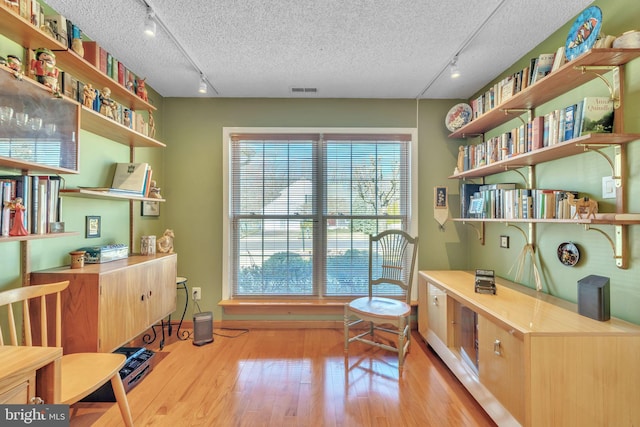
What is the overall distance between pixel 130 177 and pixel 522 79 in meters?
3.09

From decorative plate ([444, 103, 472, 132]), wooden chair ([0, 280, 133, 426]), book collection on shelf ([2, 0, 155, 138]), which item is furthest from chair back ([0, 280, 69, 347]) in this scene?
decorative plate ([444, 103, 472, 132])

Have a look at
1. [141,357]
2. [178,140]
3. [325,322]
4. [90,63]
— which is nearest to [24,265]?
[141,357]

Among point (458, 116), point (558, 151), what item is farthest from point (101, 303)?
point (458, 116)

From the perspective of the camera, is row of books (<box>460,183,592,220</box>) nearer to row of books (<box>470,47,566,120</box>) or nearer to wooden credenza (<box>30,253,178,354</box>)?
row of books (<box>470,47,566,120</box>)

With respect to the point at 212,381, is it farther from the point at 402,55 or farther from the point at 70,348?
the point at 402,55

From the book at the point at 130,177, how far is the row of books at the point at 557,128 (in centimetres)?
290

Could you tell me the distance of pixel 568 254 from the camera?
71.7 inches

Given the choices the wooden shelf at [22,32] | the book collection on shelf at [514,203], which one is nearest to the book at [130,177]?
the wooden shelf at [22,32]

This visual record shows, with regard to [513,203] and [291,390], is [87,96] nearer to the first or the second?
[291,390]

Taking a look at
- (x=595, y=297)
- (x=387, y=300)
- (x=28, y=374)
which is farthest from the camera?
(x=387, y=300)

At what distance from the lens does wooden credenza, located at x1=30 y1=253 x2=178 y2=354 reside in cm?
168

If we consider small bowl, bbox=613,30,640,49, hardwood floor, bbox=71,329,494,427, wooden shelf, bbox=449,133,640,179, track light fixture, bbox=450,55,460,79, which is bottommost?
hardwood floor, bbox=71,329,494,427

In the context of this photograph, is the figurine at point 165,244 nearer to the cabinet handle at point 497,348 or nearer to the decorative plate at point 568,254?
the cabinet handle at point 497,348

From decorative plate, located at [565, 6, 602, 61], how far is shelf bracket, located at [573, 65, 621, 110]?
9 cm
